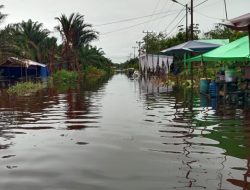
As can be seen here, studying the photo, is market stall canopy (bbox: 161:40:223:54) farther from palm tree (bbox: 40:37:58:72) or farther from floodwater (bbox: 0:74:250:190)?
palm tree (bbox: 40:37:58:72)

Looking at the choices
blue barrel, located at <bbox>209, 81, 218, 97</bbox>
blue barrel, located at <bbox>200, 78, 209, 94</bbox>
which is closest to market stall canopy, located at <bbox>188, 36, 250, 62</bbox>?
blue barrel, located at <bbox>209, 81, 218, 97</bbox>

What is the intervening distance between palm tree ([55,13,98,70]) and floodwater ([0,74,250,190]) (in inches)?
1657

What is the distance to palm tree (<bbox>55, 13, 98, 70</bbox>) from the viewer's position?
54.3m

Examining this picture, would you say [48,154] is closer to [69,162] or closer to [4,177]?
[69,162]

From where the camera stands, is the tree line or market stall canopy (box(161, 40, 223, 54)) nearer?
market stall canopy (box(161, 40, 223, 54))

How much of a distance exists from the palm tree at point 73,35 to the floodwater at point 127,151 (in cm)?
4209

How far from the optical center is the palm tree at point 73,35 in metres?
54.3

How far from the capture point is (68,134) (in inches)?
379

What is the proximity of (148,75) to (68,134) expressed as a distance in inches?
1556

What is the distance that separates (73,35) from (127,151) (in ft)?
159

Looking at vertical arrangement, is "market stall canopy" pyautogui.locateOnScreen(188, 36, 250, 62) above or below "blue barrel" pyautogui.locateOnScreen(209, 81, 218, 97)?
above

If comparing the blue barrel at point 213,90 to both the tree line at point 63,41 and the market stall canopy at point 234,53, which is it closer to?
the market stall canopy at point 234,53

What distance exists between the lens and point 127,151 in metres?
7.70

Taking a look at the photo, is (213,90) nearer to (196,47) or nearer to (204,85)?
(204,85)
